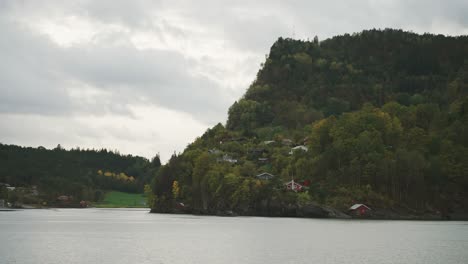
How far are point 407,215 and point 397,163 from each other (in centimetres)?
1246

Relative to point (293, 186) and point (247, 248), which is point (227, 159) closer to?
point (293, 186)

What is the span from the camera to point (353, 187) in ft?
463

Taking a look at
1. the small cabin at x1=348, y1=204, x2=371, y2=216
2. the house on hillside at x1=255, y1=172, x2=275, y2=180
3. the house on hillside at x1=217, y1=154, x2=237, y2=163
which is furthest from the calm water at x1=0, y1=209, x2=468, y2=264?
the house on hillside at x1=217, y1=154, x2=237, y2=163

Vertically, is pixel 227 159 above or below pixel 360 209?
above

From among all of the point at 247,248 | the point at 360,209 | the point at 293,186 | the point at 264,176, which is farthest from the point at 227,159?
the point at 247,248

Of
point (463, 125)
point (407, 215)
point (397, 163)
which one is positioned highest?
point (463, 125)

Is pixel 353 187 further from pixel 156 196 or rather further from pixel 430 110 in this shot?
pixel 156 196

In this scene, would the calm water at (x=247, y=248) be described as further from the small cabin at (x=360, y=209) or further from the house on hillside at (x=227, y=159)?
the house on hillside at (x=227, y=159)

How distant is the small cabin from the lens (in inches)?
5364

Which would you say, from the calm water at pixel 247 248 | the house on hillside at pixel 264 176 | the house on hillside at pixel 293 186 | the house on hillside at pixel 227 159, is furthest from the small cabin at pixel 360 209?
the house on hillside at pixel 227 159

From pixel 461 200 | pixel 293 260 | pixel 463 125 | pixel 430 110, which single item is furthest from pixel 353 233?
pixel 430 110

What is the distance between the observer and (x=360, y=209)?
13700cm

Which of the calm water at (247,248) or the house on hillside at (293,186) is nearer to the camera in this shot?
the calm water at (247,248)

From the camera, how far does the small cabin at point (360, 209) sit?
136 meters
